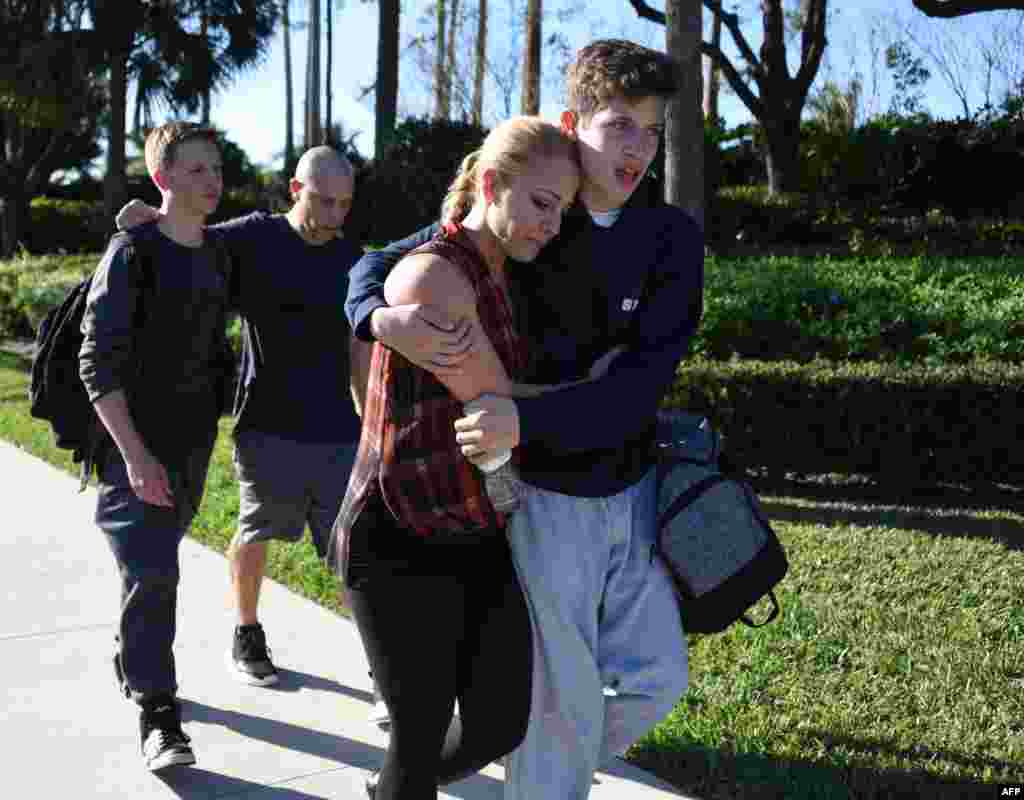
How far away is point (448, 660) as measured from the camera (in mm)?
2291

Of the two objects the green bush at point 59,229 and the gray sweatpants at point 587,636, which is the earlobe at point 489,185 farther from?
the green bush at point 59,229

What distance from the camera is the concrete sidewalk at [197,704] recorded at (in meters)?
3.24

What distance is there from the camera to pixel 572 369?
7.64 feet

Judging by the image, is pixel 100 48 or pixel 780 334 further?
pixel 100 48

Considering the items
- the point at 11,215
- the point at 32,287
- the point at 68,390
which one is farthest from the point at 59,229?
the point at 68,390

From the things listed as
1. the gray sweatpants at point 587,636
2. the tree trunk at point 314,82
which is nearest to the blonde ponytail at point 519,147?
the gray sweatpants at point 587,636

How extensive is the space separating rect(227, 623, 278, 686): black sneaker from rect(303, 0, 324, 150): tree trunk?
98.9 feet

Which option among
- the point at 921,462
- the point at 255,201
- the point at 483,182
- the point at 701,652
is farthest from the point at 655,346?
the point at 255,201

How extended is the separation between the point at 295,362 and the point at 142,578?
0.85 m

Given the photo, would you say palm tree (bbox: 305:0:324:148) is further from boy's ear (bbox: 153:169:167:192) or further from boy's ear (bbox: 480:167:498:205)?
boy's ear (bbox: 480:167:498:205)

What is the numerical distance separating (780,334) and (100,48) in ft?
52.3

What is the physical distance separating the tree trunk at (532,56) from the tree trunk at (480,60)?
187 cm

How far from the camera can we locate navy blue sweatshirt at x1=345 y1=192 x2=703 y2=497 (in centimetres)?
229

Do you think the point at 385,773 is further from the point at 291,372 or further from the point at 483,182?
the point at 291,372
